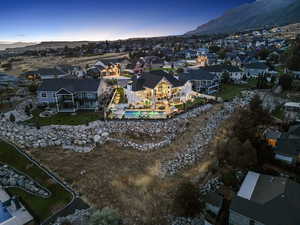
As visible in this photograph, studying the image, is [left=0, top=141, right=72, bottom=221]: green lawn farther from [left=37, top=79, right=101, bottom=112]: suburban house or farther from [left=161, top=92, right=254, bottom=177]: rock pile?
[left=37, top=79, right=101, bottom=112]: suburban house

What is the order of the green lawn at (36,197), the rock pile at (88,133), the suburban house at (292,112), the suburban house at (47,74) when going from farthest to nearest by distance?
the suburban house at (47,74)
the suburban house at (292,112)
the rock pile at (88,133)
the green lawn at (36,197)

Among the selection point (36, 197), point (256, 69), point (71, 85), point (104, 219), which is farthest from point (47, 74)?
point (256, 69)

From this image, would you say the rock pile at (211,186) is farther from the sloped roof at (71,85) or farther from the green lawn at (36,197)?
the sloped roof at (71,85)

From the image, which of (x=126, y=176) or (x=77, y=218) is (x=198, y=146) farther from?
(x=77, y=218)

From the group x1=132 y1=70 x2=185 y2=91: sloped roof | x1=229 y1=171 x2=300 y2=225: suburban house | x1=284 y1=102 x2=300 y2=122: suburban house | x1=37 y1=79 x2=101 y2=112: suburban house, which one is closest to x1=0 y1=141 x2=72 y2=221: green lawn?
x1=229 y1=171 x2=300 y2=225: suburban house

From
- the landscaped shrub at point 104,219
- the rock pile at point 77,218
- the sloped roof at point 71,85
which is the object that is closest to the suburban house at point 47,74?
the sloped roof at point 71,85

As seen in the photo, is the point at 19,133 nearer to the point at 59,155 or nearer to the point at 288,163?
the point at 59,155
